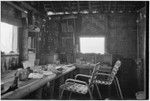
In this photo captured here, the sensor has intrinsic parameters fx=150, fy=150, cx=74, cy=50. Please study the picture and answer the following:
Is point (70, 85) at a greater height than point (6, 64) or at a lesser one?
lesser

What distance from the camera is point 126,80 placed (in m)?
6.67

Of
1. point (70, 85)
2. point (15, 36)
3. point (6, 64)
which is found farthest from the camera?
point (15, 36)

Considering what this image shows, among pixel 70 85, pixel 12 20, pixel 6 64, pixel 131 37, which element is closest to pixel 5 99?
pixel 70 85

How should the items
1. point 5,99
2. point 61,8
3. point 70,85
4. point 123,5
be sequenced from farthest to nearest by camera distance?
1. point 61,8
2. point 123,5
3. point 70,85
4. point 5,99

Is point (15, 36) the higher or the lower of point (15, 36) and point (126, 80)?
the higher

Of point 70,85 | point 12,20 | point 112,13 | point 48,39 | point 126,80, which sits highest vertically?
point 112,13

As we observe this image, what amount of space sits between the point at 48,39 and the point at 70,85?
13.1 ft

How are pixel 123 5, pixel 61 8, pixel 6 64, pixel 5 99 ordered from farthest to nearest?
1. pixel 61 8
2. pixel 123 5
3. pixel 6 64
4. pixel 5 99

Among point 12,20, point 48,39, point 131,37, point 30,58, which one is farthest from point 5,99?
point 131,37

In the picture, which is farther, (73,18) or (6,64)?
(73,18)

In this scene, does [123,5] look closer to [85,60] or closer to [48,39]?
[85,60]

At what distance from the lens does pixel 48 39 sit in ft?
24.0

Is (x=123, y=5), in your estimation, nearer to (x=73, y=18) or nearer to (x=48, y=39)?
(x=73, y=18)

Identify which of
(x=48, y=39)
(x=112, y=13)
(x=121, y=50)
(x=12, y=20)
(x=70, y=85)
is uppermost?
(x=112, y=13)
